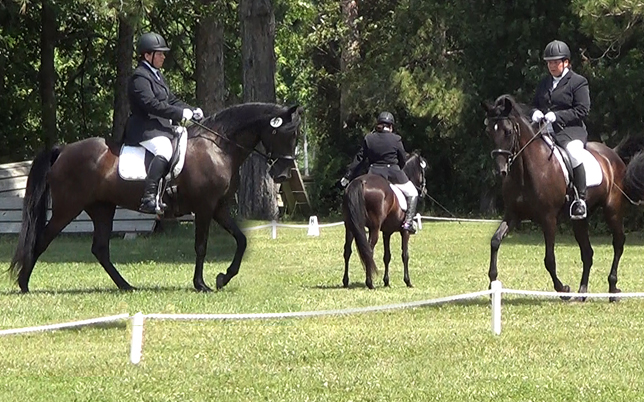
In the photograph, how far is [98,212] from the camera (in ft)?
53.2

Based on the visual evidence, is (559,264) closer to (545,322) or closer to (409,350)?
(545,322)

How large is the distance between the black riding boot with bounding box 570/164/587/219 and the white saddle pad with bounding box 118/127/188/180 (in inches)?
190

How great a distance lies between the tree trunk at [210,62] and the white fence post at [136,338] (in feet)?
69.7

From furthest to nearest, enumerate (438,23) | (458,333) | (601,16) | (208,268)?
1. (438,23)
2. (601,16)
3. (208,268)
4. (458,333)

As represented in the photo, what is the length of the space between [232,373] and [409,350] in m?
1.86

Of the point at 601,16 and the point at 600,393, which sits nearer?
the point at 600,393

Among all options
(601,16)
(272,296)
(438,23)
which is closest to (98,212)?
(272,296)

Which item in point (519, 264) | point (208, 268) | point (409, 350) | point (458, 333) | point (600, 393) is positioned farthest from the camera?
point (519, 264)

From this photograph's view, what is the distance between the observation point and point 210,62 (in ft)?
103

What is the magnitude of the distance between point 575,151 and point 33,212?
6.87 m

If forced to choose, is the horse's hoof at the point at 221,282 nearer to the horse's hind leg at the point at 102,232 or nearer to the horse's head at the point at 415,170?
the horse's hind leg at the point at 102,232

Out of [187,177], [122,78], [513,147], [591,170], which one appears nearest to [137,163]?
[187,177]

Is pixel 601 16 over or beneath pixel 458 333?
over

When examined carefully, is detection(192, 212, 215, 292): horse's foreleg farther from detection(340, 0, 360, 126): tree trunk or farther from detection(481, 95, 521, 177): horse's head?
detection(340, 0, 360, 126): tree trunk
